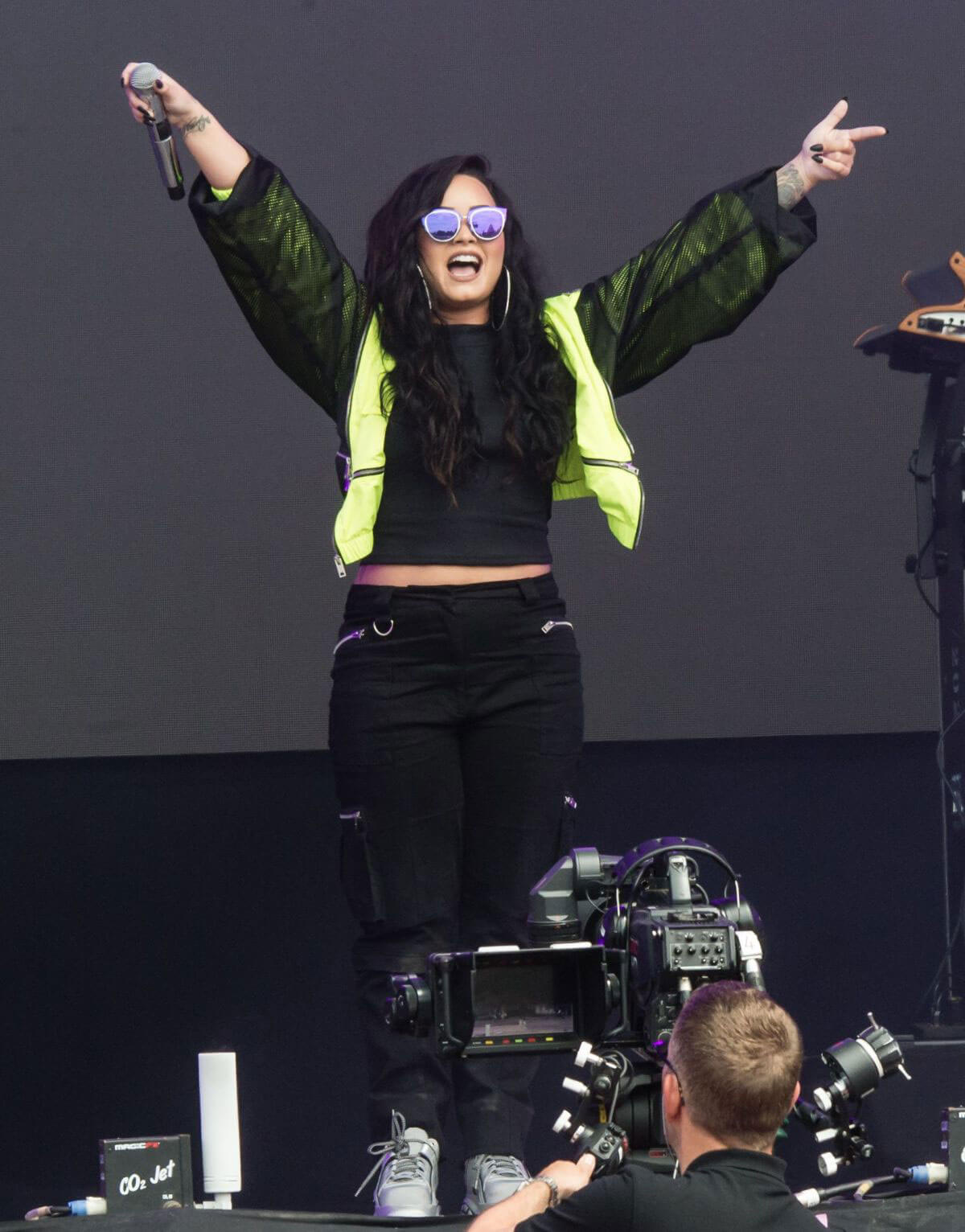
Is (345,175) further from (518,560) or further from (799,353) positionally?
(518,560)

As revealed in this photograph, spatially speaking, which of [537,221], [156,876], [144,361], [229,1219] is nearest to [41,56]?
[144,361]

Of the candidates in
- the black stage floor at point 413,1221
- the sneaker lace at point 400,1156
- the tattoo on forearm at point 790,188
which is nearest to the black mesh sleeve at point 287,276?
the tattoo on forearm at point 790,188

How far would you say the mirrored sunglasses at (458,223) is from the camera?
7.70 ft

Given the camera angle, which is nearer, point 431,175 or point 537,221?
point 431,175

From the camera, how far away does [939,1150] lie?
264 cm

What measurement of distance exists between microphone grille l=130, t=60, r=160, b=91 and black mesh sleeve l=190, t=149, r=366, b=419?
0.14m

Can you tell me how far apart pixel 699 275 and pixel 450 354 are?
383 mm

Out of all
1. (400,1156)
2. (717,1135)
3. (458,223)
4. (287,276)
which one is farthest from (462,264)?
(717,1135)

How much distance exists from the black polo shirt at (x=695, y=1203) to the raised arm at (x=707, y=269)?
125 centimetres

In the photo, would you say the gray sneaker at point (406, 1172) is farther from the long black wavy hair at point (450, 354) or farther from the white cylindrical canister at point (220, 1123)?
the long black wavy hair at point (450, 354)

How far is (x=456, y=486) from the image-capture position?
90.0 inches

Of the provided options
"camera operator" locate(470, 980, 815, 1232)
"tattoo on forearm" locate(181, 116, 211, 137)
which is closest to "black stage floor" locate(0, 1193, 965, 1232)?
"camera operator" locate(470, 980, 815, 1232)

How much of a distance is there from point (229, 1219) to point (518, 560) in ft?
3.02

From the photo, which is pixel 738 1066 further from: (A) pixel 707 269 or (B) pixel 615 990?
(A) pixel 707 269
